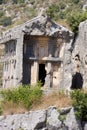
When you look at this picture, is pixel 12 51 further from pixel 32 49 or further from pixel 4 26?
pixel 4 26

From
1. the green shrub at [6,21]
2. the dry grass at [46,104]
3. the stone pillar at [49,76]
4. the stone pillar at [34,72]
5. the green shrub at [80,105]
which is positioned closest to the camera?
the green shrub at [80,105]

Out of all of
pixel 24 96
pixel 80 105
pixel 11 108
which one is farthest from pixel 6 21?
pixel 80 105

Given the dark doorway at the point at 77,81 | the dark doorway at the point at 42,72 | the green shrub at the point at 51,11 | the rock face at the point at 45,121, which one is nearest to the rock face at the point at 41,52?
the dark doorway at the point at 42,72

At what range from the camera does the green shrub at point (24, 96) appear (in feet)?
146

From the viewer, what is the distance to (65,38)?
54406 mm

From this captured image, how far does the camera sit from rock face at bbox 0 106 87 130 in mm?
41219

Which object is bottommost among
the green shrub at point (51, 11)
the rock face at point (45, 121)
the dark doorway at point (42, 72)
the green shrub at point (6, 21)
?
the rock face at point (45, 121)

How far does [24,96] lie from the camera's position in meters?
45.3

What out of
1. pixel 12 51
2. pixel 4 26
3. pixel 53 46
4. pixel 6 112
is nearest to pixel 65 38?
pixel 53 46

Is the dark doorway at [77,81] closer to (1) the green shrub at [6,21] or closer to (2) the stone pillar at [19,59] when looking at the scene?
(2) the stone pillar at [19,59]

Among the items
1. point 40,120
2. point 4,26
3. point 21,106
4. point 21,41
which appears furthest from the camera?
point 4,26

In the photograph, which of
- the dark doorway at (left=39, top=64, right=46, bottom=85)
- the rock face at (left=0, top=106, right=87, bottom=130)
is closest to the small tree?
the rock face at (left=0, top=106, right=87, bottom=130)

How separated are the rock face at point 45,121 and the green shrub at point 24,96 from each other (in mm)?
1884

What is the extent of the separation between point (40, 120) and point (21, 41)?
1270 centimetres
